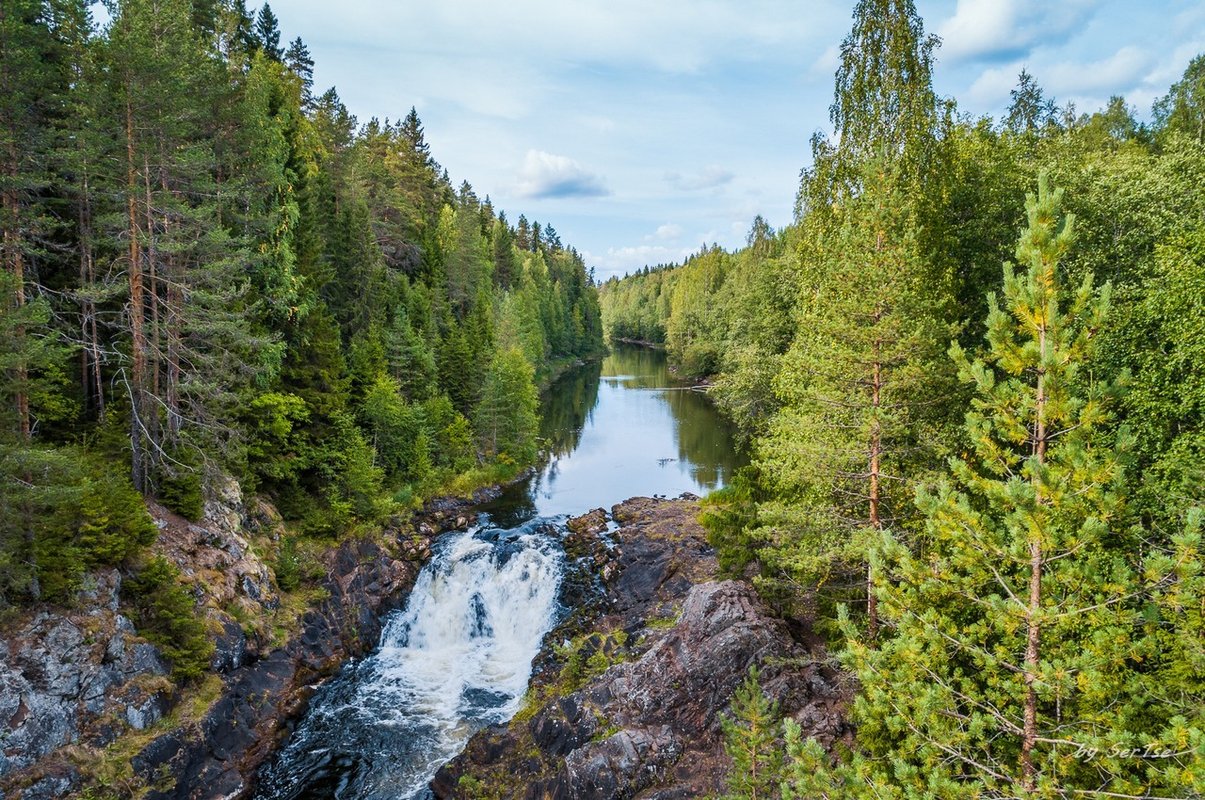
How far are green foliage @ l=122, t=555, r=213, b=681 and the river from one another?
342 centimetres

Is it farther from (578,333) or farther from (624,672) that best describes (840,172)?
(578,333)

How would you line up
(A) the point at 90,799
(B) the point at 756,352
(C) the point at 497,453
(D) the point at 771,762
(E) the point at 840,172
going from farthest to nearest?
1. (C) the point at 497,453
2. (B) the point at 756,352
3. (E) the point at 840,172
4. (A) the point at 90,799
5. (D) the point at 771,762

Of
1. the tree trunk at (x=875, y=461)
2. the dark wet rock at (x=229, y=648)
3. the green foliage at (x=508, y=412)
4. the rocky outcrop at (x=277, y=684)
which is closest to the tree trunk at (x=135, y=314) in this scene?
the dark wet rock at (x=229, y=648)

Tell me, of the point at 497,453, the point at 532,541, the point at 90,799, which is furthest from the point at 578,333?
the point at 90,799

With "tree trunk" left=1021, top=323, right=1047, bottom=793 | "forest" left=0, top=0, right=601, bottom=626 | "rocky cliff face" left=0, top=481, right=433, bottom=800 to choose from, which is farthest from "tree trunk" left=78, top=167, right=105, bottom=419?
→ "tree trunk" left=1021, top=323, right=1047, bottom=793

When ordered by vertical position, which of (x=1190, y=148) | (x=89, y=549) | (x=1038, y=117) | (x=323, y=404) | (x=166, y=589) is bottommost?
(x=166, y=589)

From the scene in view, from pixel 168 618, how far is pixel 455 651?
9233mm

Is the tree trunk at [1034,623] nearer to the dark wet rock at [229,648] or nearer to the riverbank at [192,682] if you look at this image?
the riverbank at [192,682]

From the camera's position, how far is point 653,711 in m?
13.8

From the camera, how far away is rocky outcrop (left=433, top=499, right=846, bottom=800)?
12500mm

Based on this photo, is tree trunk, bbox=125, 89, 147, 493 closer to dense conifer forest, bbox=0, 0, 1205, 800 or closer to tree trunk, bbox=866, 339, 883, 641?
dense conifer forest, bbox=0, 0, 1205, 800

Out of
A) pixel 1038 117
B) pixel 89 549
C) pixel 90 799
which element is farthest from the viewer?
pixel 1038 117

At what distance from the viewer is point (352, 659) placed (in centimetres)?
2067

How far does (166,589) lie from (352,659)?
675cm
